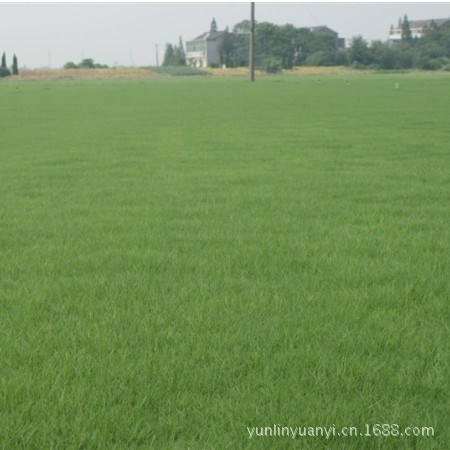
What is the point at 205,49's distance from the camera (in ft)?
354

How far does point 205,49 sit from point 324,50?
30115 millimetres

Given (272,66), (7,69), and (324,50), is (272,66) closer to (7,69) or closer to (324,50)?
(324,50)

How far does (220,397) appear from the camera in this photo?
258 centimetres

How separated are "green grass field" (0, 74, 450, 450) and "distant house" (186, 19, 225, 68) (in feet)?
325

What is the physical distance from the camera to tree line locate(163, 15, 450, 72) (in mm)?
75625

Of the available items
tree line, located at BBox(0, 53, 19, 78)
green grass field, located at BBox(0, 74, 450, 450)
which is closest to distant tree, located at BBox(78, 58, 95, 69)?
A: tree line, located at BBox(0, 53, 19, 78)

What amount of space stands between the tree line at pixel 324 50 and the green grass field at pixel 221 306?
70431 millimetres

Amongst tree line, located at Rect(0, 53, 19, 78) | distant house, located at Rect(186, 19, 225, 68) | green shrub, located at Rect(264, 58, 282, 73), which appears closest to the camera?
tree line, located at Rect(0, 53, 19, 78)

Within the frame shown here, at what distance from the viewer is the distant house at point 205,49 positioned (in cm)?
10577

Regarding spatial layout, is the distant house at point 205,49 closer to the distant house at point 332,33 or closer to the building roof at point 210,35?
the building roof at point 210,35

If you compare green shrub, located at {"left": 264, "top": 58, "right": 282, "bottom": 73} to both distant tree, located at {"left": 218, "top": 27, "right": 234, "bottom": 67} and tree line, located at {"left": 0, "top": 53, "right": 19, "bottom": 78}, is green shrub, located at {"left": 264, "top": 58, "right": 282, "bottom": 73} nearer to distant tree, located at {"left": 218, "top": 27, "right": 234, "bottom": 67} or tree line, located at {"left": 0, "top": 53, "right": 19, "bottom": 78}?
distant tree, located at {"left": 218, "top": 27, "right": 234, "bottom": 67}

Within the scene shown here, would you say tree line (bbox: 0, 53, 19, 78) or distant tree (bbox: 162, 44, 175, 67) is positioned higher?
distant tree (bbox: 162, 44, 175, 67)

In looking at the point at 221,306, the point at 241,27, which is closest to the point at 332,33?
the point at 241,27

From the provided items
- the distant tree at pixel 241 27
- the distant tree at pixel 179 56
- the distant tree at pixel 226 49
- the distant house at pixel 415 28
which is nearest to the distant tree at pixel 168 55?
the distant tree at pixel 179 56
